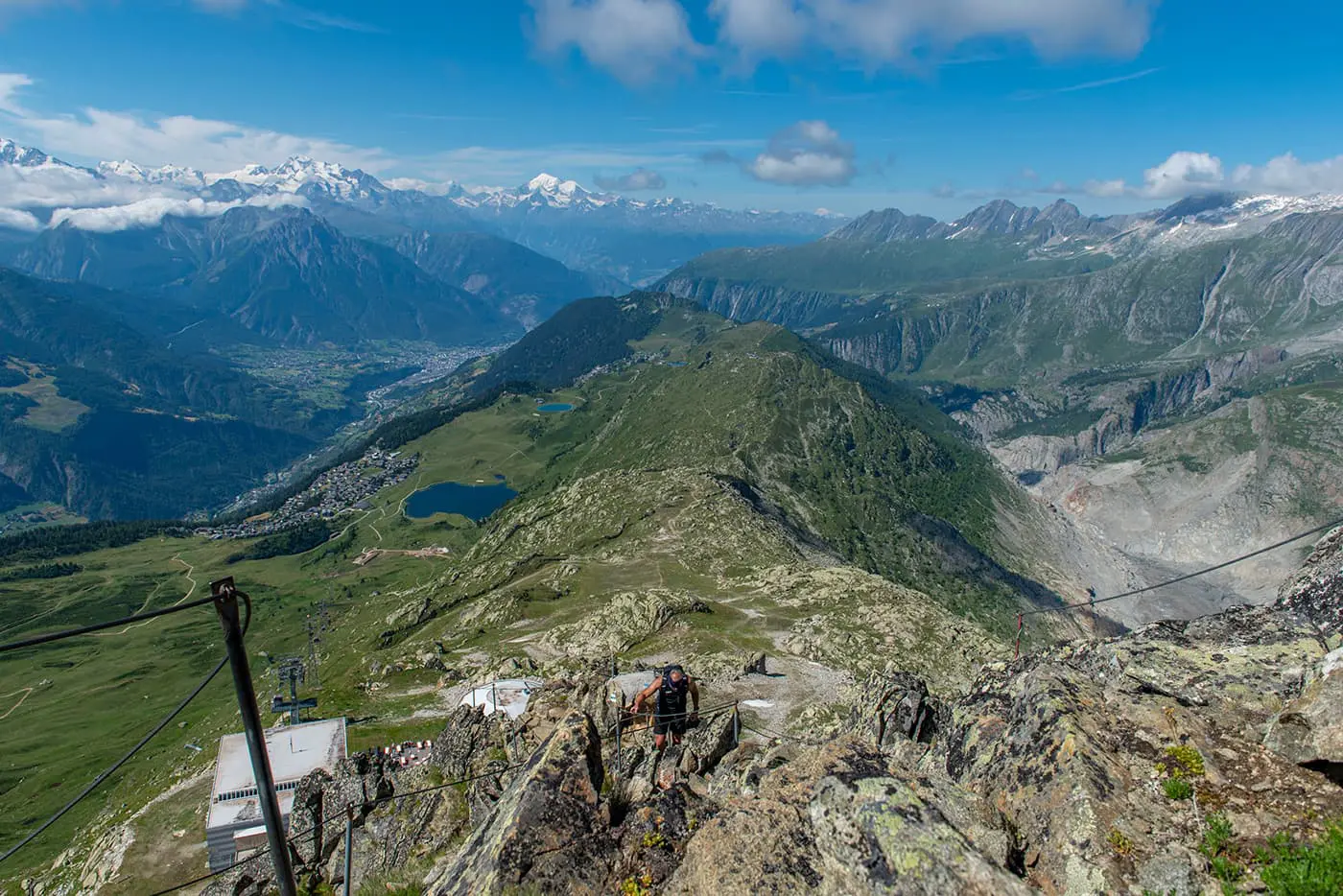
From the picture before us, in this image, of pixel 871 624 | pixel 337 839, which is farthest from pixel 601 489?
pixel 337 839

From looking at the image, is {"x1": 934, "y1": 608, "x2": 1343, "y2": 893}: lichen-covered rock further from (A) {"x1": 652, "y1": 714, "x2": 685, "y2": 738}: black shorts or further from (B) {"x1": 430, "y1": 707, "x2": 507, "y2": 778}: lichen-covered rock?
(B) {"x1": 430, "y1": 707, "x2": 507, "y2": 778}: lichen-covered rock

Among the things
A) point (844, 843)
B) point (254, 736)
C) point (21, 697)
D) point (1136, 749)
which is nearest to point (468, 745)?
point (254, 736)

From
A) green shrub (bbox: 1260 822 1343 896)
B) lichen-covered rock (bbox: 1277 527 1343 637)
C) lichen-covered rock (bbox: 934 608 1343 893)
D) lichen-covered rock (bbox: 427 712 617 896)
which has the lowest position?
lichen-covered rock (bbox: 427 712 617 896)

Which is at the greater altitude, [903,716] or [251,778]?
[903,716]

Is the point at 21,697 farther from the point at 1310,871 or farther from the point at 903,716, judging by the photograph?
the point at 1310,871

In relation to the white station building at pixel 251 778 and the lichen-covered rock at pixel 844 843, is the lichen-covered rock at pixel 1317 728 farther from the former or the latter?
the white station building at pixel 251 778

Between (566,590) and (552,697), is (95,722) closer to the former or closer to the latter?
(566,590)

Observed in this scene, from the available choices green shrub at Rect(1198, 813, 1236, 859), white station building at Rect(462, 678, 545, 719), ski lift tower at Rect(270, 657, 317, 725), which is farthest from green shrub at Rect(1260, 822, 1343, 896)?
ski lift tower at Rect(270, 657, 317, 725)
